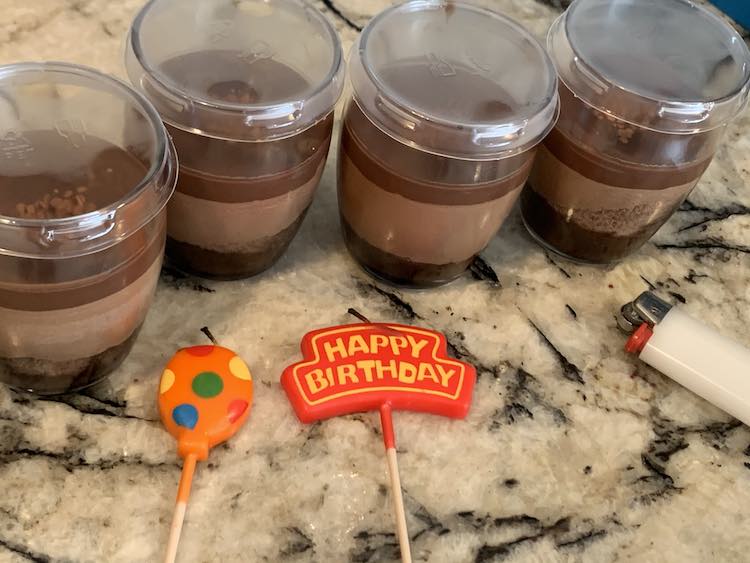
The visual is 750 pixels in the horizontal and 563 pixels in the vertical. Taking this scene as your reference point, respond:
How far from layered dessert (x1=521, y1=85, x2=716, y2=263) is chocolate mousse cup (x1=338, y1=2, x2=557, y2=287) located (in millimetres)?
57

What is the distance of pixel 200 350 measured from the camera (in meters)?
0.63

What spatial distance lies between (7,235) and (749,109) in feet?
2.93

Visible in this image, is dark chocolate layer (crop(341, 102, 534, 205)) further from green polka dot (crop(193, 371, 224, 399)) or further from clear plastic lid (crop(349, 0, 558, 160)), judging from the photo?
green polka dot (crop(193, 371, 224, 399))

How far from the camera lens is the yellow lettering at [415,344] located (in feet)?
2.15

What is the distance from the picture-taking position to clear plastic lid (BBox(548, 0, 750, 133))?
26.5 inches

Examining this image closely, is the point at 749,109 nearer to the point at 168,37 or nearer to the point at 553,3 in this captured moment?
the point at 553,3

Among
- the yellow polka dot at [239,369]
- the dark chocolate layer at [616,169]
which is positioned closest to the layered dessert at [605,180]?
the dark chocolate layer at [616,169]

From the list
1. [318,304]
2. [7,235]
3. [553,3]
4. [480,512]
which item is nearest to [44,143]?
[7,235]

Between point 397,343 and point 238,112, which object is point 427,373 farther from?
point 238,112

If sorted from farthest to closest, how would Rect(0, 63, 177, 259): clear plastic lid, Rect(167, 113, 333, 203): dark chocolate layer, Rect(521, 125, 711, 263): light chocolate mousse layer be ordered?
Rect(521, 125, 711, 263): light chocolate mousse layer
Rect(167, 113, 333, 203): dark chocolate layer
Rect(0, 63, 177, 259): clear plastic lid

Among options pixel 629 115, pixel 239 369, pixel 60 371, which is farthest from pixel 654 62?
pixel 60 371

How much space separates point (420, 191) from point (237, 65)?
170mm

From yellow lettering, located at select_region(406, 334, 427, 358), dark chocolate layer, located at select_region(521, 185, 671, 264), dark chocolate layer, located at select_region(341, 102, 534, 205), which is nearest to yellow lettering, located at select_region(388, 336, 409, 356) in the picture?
yellow lettering, located at select_region(406, 334, 427, 358)

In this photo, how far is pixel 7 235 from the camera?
48 cm
